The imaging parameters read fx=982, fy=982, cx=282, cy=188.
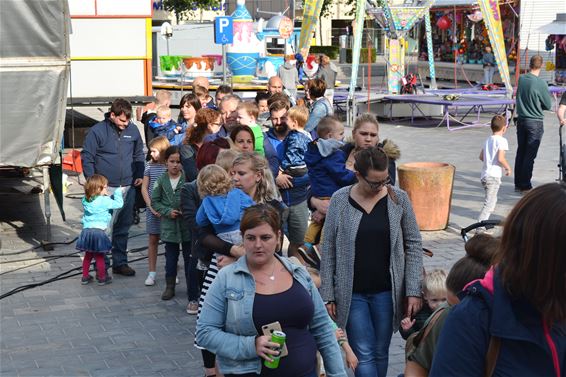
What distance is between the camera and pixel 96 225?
9641 mm

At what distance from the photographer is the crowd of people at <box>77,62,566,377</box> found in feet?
8.04

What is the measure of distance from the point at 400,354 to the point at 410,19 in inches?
803

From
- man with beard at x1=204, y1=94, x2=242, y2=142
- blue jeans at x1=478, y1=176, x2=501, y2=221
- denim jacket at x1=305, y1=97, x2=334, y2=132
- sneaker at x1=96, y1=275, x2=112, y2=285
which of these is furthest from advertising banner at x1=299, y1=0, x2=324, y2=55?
sneaker at x1=96, y1=275, x2=112, y2=285

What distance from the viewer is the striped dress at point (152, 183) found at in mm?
9320

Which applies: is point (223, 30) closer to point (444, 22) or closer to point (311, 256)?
point (311, 256)

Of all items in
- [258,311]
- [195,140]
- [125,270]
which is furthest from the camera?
[125,270]

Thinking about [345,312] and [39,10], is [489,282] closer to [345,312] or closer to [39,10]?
[345,312]

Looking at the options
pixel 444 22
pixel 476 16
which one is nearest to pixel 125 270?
pixel 476 16

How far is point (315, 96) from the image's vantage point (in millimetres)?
11500

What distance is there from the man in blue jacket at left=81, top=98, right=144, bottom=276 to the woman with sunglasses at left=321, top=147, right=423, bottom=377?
16.1 feet

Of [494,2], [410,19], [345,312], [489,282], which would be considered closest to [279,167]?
[345,312]

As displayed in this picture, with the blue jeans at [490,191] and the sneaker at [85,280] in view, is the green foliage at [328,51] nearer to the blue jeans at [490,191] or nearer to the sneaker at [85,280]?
the blue jeans at [490,191]

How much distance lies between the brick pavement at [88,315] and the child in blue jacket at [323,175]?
107 cm

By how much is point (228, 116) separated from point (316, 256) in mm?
3232
